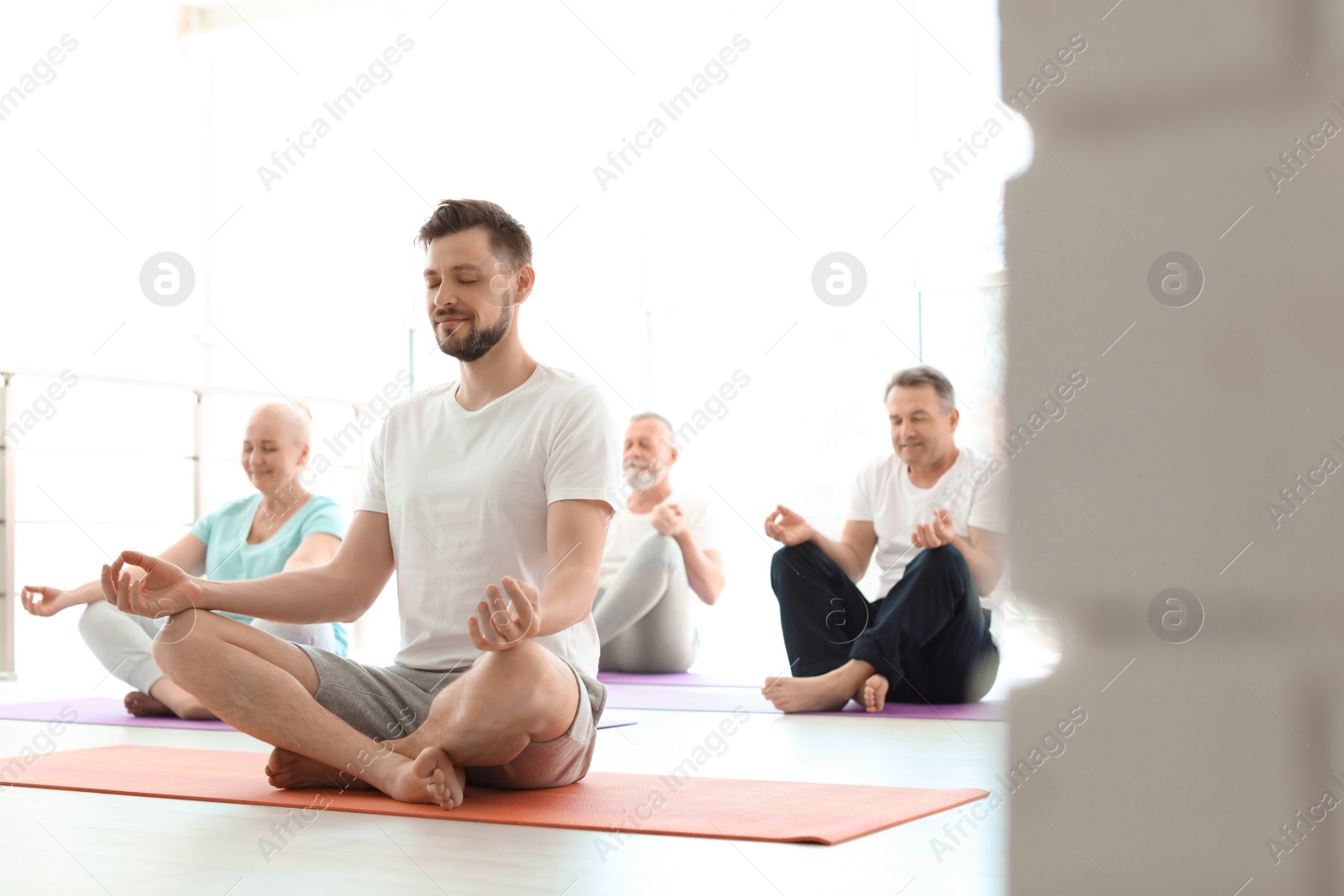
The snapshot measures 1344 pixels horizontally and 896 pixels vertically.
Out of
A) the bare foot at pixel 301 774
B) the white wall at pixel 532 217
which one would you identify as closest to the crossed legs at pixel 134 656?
the bare foot at pixel 301 774

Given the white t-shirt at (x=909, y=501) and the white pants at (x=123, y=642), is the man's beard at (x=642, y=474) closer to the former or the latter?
the white t-shirt at (x=909, y=501)

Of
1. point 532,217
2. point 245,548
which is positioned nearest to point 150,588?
point 245,548

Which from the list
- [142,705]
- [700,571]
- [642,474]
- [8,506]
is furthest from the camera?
[8,506]

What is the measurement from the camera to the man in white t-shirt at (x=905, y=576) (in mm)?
2863

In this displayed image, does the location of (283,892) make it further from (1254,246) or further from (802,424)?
(802,424)

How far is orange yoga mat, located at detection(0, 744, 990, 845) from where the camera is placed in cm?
154

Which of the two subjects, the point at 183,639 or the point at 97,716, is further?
the point at 97,716

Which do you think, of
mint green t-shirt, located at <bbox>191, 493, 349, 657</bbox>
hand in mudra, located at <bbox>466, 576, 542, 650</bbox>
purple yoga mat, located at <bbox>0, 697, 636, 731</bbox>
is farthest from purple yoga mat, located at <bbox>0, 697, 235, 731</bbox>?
hand in mudra, located at <bbox>466, 576, 542, 650</bbox>

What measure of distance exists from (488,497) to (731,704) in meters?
1.49

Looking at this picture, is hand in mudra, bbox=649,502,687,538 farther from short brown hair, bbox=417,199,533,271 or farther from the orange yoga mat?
short brown hair, bbox=417,199,533,271

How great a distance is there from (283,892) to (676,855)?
16.1 inches

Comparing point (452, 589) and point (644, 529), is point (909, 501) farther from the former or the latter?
point (452, 589)

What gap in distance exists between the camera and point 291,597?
6.07 ft

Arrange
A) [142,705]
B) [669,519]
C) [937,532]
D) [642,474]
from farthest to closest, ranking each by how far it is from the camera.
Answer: [642,474]
[669,519]
[142,705]
[937,532]
